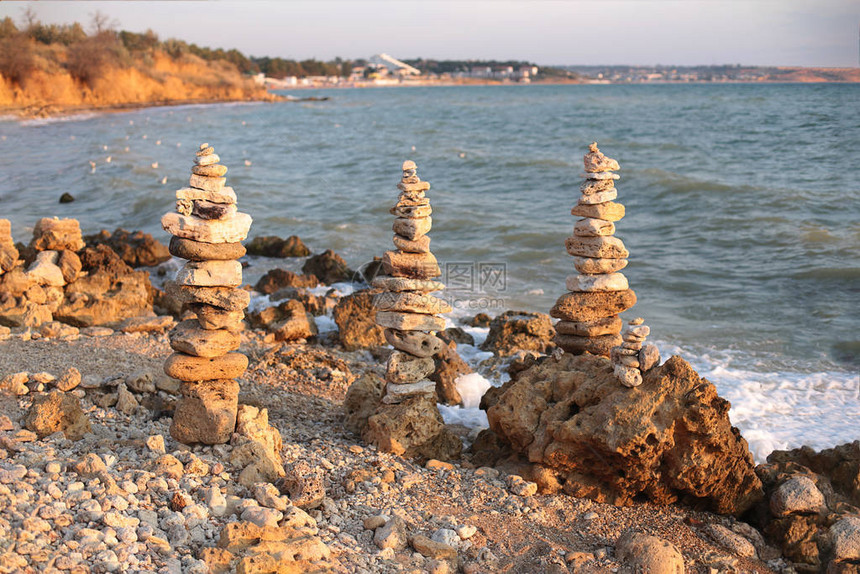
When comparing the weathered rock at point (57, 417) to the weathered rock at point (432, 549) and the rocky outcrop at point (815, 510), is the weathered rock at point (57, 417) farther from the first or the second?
the rocky outcrop at point (815, 510)

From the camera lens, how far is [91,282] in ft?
39.2

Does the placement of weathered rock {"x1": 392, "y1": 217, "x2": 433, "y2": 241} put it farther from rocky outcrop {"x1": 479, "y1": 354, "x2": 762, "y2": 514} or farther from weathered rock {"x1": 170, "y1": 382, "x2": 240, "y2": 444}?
weathered rock {"x1": 170, "y1": 382, "x2": 240, "y2": 444}

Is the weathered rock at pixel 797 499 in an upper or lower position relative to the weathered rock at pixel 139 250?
lower

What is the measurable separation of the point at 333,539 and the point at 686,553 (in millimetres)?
2829

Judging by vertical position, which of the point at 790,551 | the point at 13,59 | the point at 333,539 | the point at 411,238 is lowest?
the point at 790,551

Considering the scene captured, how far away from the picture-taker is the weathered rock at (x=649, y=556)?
216 inches

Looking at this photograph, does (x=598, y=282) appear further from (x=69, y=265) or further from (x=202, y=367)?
(x=69, y=265)

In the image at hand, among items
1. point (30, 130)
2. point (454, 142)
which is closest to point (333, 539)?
point (454, 142)

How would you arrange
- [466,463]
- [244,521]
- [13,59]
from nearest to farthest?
[244,521], [466,463], [13,59]

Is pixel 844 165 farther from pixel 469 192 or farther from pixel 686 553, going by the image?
pixel 686 553

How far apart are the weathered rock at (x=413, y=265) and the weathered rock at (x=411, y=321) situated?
41cm

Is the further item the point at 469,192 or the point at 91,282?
the point at 469,192

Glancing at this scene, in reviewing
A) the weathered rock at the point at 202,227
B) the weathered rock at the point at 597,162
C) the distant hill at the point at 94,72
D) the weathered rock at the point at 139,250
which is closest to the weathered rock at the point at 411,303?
the weathered rock at the point at 202,227

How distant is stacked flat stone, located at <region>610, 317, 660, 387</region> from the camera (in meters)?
6.46
